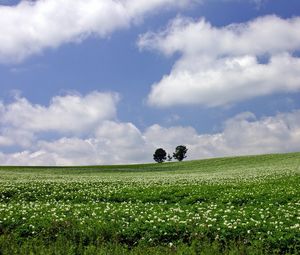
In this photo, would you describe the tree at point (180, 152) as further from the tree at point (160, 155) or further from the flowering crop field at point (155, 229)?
the flowering crop field at point (155, 229)

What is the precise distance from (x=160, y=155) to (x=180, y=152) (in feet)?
24.8

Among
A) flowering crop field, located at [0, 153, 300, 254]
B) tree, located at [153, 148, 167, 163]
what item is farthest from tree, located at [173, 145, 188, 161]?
flowering crop field, located at [0, 153, 300, 254]

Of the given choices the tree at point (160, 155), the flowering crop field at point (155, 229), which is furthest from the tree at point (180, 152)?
the flowering crop field at point (155, 229)

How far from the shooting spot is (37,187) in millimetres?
33562

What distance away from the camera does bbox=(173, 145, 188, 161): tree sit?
A: 16075cm

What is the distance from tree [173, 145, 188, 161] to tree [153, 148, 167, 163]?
4.03 metres

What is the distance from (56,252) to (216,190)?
19.9 metres

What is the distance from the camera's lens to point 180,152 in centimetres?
16075

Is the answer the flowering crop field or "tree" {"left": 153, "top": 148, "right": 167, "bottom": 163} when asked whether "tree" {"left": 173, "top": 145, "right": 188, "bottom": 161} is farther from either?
the flowering crop field

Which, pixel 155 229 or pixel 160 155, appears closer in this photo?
pixel 155 229

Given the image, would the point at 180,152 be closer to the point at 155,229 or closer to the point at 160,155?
the point at 160,155

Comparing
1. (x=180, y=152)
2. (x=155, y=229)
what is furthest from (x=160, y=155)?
(x=155, y=229)

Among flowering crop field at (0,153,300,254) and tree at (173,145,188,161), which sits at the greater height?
tree at (173,145,188,161)

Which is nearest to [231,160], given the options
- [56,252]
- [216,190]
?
[216,190]
